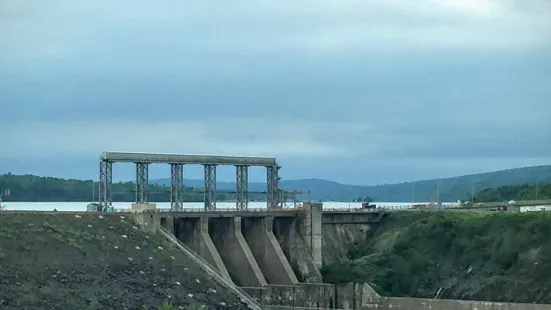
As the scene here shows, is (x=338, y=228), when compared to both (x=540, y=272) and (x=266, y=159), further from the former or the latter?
(x=540, y=272)

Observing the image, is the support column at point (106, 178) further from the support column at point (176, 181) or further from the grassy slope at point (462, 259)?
the grassy slope at point (462, 259)

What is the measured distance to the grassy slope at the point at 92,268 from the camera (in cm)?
7881

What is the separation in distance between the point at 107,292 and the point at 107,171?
25.3 metres

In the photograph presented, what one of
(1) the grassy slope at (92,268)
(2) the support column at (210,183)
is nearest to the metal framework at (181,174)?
(2) the support column at (210,183)

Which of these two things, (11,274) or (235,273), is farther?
(235,273)

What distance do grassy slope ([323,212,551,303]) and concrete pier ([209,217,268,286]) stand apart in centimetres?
953

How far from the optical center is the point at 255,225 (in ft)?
358

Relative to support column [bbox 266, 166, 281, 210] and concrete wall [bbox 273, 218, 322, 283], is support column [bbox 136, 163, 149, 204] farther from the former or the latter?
support column [bbox 266, 166, 281, 210]

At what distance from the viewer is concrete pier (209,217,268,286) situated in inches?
3999

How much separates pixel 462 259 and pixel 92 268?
3813 centimetres

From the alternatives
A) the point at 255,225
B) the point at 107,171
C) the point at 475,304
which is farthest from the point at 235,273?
the point at 475,304

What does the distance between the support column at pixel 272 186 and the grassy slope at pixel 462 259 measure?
1060cm

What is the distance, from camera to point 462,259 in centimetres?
10744

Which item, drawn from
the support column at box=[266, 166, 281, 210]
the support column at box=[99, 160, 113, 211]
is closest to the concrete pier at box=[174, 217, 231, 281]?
the support column at box=[99, 160, 113, 211]
